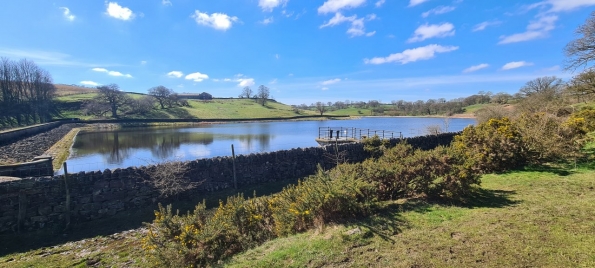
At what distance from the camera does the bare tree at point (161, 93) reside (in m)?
99.8

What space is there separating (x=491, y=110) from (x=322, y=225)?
31371 mm

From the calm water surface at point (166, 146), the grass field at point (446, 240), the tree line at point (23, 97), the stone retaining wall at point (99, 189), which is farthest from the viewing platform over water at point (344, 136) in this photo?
the tree line at point (23, 97)

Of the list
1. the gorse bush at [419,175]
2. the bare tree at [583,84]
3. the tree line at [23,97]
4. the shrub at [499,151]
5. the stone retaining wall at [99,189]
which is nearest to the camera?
the gorse bush at [419,175]

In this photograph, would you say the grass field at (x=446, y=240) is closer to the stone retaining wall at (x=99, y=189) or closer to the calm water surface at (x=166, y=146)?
the stone retaining wall at (x=99, y=189)

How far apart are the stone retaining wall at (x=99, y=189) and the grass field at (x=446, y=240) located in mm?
2154

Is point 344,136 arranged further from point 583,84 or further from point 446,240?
point 446,240

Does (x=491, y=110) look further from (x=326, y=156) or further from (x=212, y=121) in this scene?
(x=212, y=121)

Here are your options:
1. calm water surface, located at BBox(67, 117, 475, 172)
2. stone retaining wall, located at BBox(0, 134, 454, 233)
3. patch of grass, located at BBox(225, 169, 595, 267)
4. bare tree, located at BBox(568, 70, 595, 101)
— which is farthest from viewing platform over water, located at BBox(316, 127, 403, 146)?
patch of grass, located at BBox(225, 169, 595, 267)

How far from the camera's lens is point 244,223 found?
6789 mm

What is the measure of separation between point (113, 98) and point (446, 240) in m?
96.7

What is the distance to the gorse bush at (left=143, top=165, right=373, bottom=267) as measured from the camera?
19.4 feet

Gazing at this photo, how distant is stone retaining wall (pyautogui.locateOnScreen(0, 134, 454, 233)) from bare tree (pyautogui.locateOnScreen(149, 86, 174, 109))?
9542 centimetres

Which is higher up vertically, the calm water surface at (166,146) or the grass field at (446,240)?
the grass field at (446,240)

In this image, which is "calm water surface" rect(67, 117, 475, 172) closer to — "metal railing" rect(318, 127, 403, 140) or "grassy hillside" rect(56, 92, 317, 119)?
"metal railing" rect(318, 127, 403, 140)
